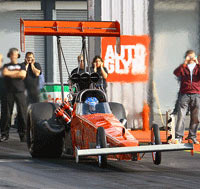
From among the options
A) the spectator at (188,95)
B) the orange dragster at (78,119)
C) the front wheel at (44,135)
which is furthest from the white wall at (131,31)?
the front wheel at (44,135)

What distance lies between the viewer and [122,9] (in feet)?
61.2

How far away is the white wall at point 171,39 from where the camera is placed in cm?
1866

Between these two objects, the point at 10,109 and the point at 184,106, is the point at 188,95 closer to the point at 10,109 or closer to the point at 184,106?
the point at 184,106

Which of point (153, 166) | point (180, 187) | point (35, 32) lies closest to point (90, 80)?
point (35, 32)

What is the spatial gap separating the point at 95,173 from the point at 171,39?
970cm

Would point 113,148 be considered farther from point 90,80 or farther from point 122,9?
point 122,9

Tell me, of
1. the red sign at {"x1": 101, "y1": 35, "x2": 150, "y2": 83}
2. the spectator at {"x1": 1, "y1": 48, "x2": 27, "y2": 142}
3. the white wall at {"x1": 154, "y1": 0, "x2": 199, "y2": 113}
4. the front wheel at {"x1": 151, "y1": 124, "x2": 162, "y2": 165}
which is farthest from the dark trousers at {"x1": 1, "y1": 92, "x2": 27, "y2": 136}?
the front wheel at {"x1": 151, "y1": 124, "x2": 162, "y2": 165}

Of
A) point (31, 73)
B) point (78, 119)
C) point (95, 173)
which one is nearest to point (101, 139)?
point (95, 173)

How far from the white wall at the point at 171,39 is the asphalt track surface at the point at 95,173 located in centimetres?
676

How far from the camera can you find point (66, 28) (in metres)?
12.1

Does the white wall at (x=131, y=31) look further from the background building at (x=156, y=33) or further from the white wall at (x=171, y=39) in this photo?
the white wall at (x=171, y=39)

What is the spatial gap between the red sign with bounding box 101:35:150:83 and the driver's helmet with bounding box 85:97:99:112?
7.27m

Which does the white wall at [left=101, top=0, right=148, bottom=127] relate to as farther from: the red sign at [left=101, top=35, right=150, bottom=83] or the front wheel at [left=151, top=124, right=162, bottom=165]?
the front wheel at [left=151, top=124, right=162, bottom=165]

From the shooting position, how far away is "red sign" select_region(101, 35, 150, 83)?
60.6 ft
